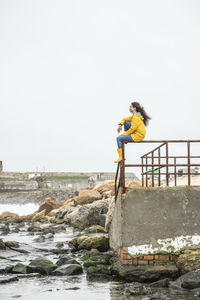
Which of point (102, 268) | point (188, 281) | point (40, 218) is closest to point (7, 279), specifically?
point (102, 268)

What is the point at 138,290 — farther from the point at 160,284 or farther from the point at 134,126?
the point at 134,126

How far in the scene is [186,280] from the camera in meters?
7.19

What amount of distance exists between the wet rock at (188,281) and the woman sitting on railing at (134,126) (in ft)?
9.03

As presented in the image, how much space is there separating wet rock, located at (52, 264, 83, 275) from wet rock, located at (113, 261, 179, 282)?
1279mm

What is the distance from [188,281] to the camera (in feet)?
23.4

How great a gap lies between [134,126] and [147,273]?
313cm

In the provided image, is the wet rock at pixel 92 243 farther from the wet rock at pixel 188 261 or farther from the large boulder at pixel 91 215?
the large boulder at pixel 91 215

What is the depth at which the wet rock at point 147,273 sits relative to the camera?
787 cm

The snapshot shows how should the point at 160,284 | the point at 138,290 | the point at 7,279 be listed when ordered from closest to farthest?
the point at 138,290 → the point at 160,284 → the point at 7,279

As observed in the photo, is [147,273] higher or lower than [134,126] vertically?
lower

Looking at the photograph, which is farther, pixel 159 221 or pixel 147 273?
pixel 159 221

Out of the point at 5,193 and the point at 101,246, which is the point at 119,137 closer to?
the point at 101,246

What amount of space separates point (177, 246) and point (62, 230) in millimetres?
11733

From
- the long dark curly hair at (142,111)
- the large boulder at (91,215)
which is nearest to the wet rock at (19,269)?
the long dark curly hair at (142,111)
